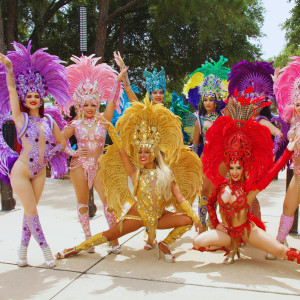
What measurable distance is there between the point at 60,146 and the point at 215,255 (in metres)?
1.96

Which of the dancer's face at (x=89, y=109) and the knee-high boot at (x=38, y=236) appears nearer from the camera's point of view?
Result: the knee-high boot at (x=38, y=236)

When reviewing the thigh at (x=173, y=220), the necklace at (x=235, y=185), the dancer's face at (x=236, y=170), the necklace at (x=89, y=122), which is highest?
the necklace at (x=89, y=122)

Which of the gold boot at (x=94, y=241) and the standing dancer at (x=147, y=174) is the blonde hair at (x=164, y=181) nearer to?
the standing dancer at (x=147, y=174)

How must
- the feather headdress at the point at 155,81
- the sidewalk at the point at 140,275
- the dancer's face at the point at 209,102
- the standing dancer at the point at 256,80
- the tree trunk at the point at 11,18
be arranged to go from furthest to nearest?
1. the tree trunk at the point at 11,18
2. the feather headdress at the point at 155,81
3. the dancer's face at the point at 209,102
4. the standing dancer at the point at 256,80
5. the sidewalk at the point at 140,275

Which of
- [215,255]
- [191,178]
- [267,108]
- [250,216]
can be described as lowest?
[215,255]

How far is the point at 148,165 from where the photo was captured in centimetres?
358

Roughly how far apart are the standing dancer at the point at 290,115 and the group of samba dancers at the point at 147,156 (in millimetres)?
10

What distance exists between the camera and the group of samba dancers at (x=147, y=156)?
10.8 ft

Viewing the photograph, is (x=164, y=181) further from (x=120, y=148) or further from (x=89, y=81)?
(x=89, y=81)

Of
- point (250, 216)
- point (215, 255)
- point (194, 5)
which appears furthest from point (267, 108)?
point (194, 5)

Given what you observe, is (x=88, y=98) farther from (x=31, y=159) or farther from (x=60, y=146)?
(x=31, y=159)

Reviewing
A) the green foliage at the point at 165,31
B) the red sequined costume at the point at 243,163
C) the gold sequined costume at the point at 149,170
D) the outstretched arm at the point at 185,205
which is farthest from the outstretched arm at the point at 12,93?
the green foliage at the point at 165,31

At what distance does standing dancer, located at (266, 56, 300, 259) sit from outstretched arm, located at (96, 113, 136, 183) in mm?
1579

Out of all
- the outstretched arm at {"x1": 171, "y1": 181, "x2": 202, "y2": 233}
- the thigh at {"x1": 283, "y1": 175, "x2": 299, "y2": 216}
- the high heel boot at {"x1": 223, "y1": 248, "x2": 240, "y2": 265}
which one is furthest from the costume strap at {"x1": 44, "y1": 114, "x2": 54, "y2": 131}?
the thigh at {"x1": 283, "y1": 175, "x2": 299, "y2": 216}
